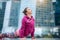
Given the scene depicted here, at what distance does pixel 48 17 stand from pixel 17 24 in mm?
385

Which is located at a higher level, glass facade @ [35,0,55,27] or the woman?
glass facade @ [35,0,55,27]

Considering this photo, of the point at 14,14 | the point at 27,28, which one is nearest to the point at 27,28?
the point at 27,28

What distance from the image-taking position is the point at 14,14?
2.43 meters

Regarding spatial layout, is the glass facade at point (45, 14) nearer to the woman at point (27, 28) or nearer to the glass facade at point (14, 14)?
the woman at point (27, 28)

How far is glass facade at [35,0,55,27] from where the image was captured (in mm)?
2391

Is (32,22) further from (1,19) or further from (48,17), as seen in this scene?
(1,19)

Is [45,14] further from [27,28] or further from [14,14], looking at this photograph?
[14,14]

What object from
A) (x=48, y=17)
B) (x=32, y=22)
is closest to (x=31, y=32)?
(x=32, y=22)

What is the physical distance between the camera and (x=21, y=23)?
2.38 metres

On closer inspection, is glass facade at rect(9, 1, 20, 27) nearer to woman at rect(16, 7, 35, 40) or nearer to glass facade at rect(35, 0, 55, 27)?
woman at rect(16, 7, 35, 40)

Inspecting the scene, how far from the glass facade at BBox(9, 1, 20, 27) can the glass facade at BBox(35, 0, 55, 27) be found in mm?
A: 244

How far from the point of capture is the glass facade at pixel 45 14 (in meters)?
2.39

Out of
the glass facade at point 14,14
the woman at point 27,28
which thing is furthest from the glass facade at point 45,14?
the glass facade at point 14,14

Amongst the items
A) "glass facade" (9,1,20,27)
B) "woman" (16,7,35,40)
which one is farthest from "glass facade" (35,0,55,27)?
"glass facade" (9,1,20,27)
